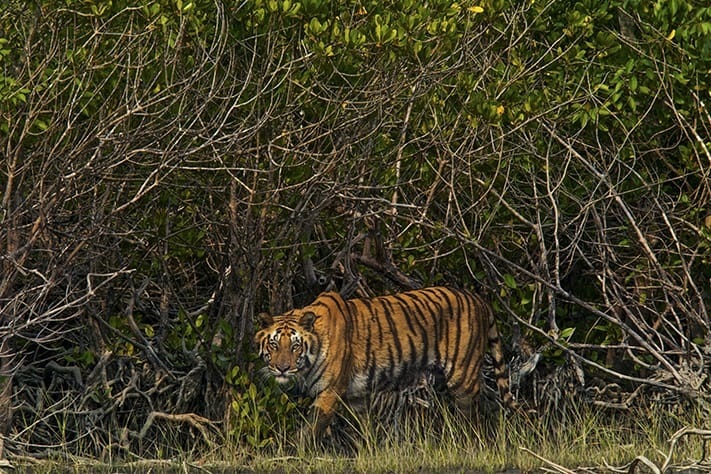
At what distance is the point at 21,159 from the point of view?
8.76 meters

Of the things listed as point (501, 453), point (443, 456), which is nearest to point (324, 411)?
point (443, 456)

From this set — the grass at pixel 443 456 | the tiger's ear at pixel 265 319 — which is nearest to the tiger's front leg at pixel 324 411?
the grass at pixel 443 456

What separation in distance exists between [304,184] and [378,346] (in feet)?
6.53

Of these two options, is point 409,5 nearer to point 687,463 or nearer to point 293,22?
point 293,22

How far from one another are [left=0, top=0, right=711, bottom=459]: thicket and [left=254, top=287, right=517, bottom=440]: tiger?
0.26 meters

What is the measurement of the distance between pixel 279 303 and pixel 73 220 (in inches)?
64.7

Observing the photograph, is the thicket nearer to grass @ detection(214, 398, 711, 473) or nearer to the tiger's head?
the tiger's head

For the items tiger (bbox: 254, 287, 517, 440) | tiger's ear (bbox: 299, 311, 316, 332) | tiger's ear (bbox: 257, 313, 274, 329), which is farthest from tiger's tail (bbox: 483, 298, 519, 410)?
tiger's ear (bbox: 257, 313, 274, 329)

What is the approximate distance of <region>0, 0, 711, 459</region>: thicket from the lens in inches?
326

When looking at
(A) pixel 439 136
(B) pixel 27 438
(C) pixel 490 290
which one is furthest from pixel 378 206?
(B) pixel 27 438

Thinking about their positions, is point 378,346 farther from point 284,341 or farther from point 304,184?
point 304,184

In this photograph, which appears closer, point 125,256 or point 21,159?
point 21,159

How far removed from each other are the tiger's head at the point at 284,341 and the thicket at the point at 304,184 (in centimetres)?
19

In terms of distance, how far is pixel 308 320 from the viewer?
31.7ft
